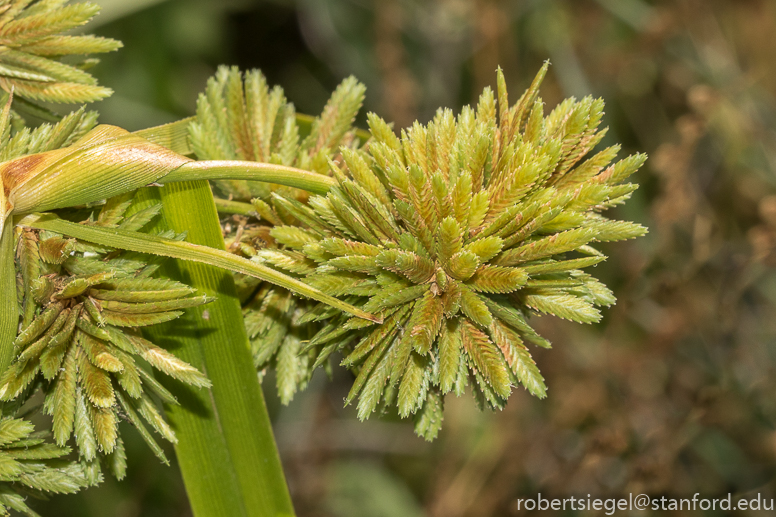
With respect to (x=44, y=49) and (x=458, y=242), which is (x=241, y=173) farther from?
(x=44, y=49)

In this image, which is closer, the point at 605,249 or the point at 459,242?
the point at 459,242

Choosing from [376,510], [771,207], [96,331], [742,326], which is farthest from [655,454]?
[96,331]

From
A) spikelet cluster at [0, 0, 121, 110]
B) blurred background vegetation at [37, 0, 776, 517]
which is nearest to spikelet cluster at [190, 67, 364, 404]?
spikelet cluster at [0, 0, 121, 110]

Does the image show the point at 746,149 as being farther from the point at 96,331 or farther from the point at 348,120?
the point at 96,331

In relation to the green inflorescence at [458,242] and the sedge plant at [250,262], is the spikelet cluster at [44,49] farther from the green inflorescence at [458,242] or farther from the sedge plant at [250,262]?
the green inflorescence at [458,242]

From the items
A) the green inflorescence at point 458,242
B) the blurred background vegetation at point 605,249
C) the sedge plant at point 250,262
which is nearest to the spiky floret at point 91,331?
the sedge plant at point 250,262

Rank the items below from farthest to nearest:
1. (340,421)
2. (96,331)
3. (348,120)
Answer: (340,421), (348,120), (96,331)

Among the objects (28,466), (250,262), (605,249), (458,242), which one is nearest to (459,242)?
(458,242)
